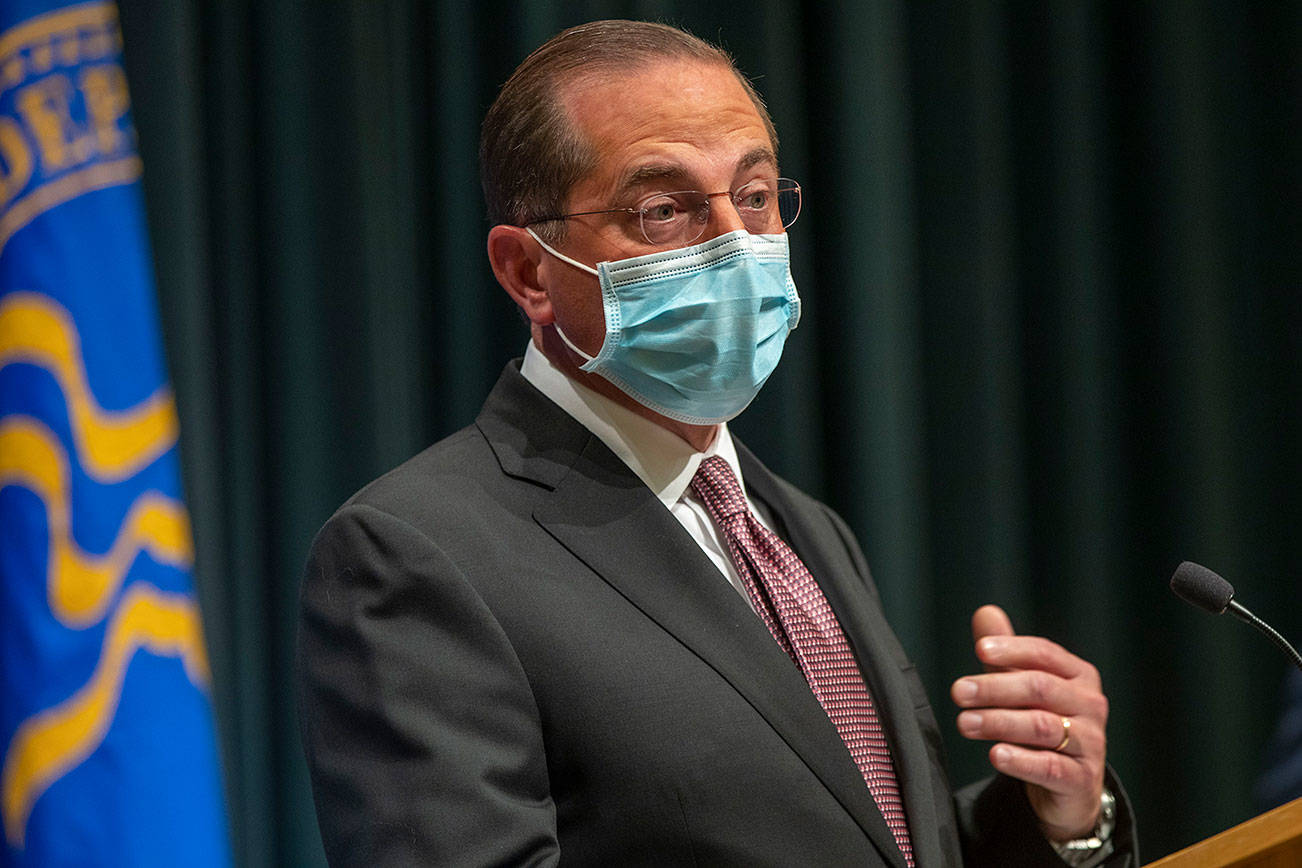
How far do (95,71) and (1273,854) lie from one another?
4.12ft

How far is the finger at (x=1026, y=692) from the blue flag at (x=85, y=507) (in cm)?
80

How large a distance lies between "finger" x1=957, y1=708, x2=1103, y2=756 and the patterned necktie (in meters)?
0.11

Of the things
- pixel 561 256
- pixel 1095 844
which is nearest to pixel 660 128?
pixel 561 256

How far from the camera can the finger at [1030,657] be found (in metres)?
1.47

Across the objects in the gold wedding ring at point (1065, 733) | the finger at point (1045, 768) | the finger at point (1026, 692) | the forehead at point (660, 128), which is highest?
the forehead at point (660, 128)

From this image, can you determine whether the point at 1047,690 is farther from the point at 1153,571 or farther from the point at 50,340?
the point at 1153,571

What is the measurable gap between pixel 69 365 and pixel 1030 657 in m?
1.08

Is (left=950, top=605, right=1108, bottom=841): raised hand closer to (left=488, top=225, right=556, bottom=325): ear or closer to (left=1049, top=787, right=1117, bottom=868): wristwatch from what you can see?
(left=1049, top=787, right=1117, bottom=868): wristwatch

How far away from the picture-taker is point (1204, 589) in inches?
53.5

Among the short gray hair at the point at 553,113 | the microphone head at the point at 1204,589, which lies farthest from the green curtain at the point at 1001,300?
the microphone head at the point at 1204,589

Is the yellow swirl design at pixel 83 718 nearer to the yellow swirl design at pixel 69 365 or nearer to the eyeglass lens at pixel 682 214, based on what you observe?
the yellow swirl design at pixel 69 365

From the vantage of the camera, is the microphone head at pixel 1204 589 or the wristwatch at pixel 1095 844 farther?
the wristwatch at pixel 1095 844

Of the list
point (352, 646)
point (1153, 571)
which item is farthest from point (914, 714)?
point (1153, 571)

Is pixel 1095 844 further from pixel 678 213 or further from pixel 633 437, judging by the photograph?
pixel 678 213
